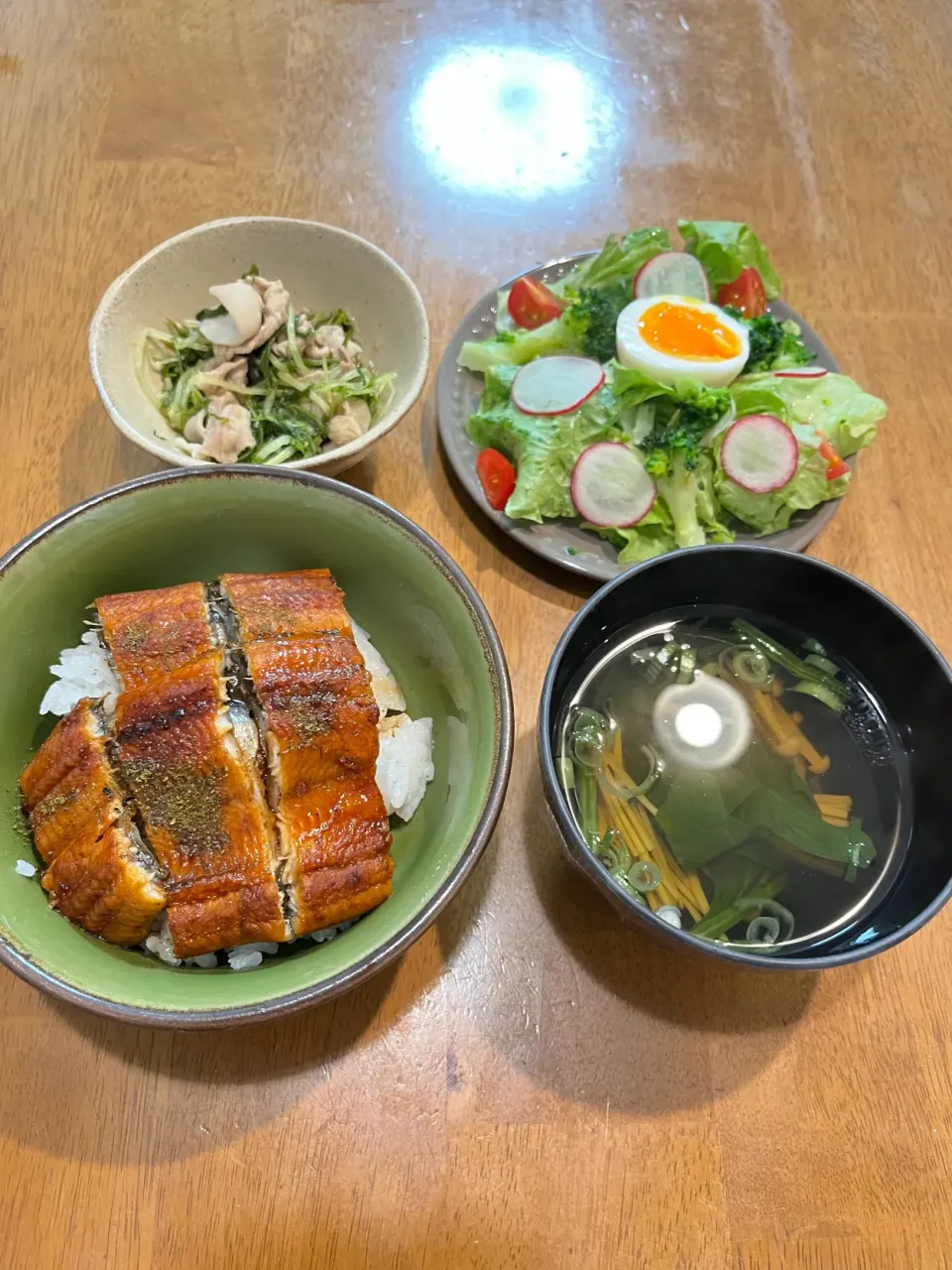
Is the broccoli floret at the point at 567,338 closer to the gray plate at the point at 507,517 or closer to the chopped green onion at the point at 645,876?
the gray plate at the point at 507,517

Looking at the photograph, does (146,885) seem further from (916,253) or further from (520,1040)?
Answer: (916,253)

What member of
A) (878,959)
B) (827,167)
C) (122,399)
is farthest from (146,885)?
(827,167)

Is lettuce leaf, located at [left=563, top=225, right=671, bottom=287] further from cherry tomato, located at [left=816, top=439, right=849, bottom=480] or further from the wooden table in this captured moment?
cherry tomato, located at [left=816, top=439, right=849, bottom=480]

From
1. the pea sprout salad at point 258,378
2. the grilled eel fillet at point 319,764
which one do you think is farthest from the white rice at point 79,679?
the pea sprout salad at point 258,378

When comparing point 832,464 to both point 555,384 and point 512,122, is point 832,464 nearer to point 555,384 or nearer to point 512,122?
point 555,384

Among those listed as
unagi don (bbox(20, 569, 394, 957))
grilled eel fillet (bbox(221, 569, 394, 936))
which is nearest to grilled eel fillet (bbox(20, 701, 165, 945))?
unagi don (bbox(20, 569, 394, 957))

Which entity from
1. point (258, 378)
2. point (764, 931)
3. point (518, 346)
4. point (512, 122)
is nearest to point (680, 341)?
A: point (518, 346)
